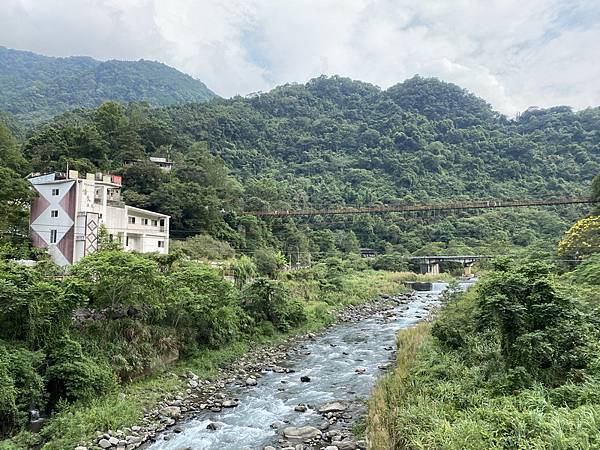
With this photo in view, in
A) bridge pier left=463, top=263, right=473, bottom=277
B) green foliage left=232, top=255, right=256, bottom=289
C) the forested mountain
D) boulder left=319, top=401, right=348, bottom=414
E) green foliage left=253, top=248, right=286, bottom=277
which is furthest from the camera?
bridge pier left=463, top=263, right=473, bottom=277

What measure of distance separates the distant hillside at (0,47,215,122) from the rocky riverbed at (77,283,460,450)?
76969 millimetres

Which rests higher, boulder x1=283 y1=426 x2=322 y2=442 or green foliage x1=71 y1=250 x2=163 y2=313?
green foliage x1=71 y1=250 x2=163 y2=313

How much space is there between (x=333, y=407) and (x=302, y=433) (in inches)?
75.1

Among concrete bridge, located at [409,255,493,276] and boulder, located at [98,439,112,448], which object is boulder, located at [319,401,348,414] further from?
concrete bridge, located at [409,255,493,276]

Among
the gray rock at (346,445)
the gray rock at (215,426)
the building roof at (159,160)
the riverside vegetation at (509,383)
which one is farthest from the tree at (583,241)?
the building roof at (159,160)

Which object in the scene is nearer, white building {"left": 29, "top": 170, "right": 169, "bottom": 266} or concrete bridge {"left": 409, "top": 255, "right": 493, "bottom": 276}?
white building {"left": 29, "top": 170, "right": 169, "bottom": 266}

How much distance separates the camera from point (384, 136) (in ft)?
315

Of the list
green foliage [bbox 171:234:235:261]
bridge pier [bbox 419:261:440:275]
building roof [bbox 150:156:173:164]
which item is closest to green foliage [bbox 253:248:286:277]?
green foliage [bbox 171:234:235:261]

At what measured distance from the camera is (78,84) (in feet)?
404

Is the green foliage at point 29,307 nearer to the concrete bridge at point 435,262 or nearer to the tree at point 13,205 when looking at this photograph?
the tree at point 13,205

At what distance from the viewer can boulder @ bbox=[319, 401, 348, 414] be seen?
12.2 m

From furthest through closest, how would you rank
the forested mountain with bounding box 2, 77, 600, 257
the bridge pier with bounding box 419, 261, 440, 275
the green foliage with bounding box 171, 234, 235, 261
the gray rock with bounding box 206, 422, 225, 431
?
the bridge pier with bounding box 419, 261, 440, 275, the forested mountain with bounding box 2, 77, 600, 257, the green foliage with bounding box 171, 234, 235, 261, the gray rock with bounding box 206, 422, 225, 431

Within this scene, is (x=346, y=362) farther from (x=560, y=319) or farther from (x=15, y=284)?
(x=15, y=284)

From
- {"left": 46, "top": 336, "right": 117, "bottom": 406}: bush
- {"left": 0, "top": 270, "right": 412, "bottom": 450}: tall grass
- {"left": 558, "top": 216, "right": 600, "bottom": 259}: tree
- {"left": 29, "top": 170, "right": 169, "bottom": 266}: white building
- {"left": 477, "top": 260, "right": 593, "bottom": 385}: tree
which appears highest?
{"left": 29, "top": 170, "right": 169, "bottom": 266}: white building
